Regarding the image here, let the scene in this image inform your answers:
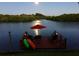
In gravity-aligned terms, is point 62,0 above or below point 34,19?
above

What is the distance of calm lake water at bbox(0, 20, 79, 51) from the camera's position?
222 centimetres

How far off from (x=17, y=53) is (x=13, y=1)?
0.63m

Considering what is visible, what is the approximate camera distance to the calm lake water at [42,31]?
222 cm

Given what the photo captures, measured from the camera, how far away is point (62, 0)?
225cm

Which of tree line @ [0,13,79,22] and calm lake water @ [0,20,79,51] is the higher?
tree line @ [0,13,79,22]

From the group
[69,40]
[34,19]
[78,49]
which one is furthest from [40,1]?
[78,49]

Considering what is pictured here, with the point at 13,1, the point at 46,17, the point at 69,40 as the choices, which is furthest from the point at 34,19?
the point at 69,40

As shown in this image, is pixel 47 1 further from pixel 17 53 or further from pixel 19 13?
pixel 17 53

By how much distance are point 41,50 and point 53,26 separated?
12.8 inches

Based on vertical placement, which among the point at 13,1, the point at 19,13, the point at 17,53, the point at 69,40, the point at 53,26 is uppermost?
the point at 13,1

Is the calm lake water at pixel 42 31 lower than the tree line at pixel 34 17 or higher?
lower

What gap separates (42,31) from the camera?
7.38 feet

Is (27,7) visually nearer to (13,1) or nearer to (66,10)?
(13,1)

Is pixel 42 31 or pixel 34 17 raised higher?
pixel 34 17
